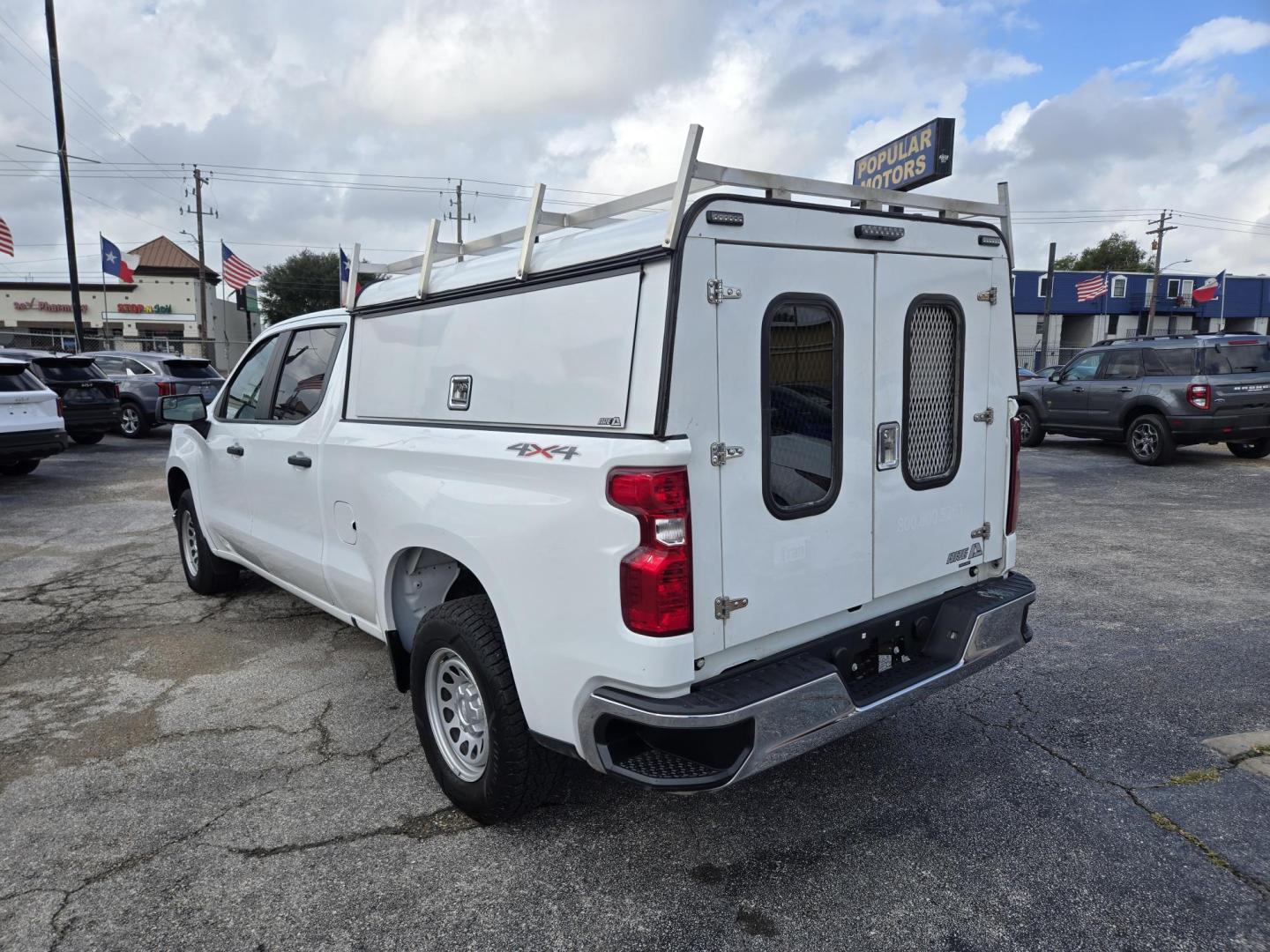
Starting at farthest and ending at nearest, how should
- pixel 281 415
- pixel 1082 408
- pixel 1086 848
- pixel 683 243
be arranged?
pixel 1082 408
pixel 281 415
pixel 1086 848
pixel 683 243

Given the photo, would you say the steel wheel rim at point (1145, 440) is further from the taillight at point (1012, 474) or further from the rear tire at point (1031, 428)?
the taillight at point (1012, 474)

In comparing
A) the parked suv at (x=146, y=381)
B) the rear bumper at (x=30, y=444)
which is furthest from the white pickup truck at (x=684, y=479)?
the parked suv at (x=146, y=381)

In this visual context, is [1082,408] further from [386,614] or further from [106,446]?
[106,446]

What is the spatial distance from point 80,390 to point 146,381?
7.75ft

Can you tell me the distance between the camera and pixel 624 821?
3104mm

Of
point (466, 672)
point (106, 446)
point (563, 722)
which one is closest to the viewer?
point (563, 722)

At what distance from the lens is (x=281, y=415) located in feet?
14.8

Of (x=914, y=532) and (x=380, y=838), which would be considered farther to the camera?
(x=914, y=532)

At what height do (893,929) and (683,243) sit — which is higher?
(683,243)

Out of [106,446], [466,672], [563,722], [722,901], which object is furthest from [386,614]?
[106,446]

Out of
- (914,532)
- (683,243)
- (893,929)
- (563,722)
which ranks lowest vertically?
(893,929)

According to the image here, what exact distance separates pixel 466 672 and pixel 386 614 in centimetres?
67

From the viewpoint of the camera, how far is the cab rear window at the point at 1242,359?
37.8 ft

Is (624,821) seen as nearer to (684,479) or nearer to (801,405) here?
(684,479)
